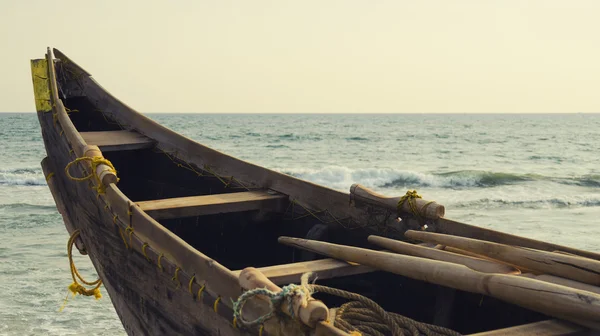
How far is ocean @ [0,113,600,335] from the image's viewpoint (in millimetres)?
8133

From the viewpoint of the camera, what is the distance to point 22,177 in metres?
21.3

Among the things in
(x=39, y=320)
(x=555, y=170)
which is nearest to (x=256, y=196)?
(x=39, y=320)

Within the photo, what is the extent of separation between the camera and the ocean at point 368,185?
26.7ft

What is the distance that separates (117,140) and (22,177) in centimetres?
1670

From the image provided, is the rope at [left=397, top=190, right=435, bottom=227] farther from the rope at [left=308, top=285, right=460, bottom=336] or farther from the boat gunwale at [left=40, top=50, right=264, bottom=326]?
the boat gunwale at [left=40, top=50, right=264, bottom=326]

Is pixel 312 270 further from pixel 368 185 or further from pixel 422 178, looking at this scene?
pixel 422 178

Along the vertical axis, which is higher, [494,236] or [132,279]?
[494,236]

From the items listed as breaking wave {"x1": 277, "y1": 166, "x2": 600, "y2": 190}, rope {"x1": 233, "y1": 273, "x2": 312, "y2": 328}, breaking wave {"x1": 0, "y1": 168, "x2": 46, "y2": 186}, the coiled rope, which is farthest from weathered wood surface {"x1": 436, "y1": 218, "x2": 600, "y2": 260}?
breaking wave {"x1": 0, "y1": 168, "x2": 46, "y2": 186}

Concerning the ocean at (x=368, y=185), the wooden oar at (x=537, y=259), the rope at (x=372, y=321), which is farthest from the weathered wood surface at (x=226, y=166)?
the ocean at (x=368, y=185)

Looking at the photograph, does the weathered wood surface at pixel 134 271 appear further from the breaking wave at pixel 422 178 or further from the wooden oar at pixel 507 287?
the breaking wave at pixel 422 178

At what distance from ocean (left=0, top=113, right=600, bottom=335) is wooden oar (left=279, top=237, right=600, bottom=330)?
469cm

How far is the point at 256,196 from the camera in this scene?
539 cm

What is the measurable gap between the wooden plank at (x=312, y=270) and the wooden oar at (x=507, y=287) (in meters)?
0.20

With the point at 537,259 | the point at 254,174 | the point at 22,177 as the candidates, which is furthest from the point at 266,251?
the point at 22,177
